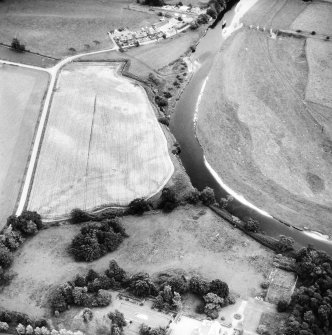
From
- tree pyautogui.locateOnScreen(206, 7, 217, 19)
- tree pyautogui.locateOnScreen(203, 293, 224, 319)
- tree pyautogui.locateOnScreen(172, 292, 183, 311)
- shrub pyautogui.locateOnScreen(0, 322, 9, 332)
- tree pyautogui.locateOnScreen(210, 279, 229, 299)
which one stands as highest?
tree pyautogui.locateOnScreen(206, 7, 217, 19)

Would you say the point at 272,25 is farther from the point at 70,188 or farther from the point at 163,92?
the point at 70,188

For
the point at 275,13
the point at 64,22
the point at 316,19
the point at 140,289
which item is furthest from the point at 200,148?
the point at 316,19

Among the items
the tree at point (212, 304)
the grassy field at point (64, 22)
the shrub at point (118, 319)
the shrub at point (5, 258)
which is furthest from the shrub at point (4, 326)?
the grassy field at point (64, 22)

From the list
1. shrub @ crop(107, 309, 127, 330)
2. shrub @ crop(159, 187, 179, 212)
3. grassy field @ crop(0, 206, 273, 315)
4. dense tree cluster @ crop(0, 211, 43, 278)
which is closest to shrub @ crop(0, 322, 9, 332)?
grassy field @ crop(0, 206, 273, 315)

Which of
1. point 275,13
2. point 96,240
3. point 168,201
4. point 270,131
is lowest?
point 96,240

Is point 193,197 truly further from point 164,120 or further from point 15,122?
point 15,122

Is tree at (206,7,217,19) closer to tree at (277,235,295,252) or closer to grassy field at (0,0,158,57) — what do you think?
grassy field at (0,0,158,57)
